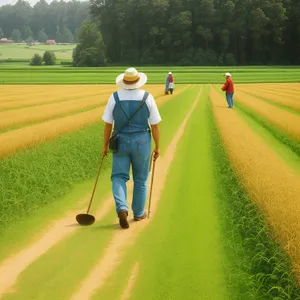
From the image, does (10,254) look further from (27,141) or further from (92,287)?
(27,141)

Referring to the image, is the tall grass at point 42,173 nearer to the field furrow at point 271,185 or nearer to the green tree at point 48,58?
the field furrow at point 271,185

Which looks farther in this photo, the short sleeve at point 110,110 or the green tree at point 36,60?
the green tree at point 36,60

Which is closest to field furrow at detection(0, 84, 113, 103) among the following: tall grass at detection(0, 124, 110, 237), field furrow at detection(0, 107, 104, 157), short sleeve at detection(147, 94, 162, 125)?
field furrow at detection(0, 107, 104, 157)

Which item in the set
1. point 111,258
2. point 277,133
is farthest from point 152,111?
point 277,133

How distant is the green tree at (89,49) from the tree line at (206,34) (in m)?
0.41

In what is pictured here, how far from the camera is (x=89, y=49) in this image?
10112 centimetres

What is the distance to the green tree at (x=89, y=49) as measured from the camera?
10038 centimetres

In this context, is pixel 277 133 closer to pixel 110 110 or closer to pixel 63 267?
pixel 110 110

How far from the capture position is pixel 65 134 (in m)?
14.2

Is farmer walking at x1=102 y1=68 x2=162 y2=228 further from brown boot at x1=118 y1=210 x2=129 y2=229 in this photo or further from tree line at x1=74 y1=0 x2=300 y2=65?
tree line at x1=74 y1=0 x2=300 y2=65

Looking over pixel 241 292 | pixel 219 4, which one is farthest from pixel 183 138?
pixel 219 4

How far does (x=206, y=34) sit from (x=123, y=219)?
319 feet

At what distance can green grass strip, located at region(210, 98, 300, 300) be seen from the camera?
468cm

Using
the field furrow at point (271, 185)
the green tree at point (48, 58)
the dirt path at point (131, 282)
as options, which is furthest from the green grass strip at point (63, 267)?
the green tree at point (48, 58)
